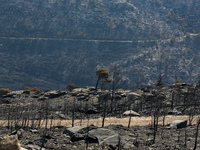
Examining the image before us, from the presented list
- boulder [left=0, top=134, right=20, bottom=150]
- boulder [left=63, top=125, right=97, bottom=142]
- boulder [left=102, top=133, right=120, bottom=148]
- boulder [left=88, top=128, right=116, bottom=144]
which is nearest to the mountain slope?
boulder [left=63, top=125, right=97, bottom=142]

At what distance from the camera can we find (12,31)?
472ft

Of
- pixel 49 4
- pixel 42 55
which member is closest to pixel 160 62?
pixel 42 55

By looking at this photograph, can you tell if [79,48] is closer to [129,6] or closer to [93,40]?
[93,40]

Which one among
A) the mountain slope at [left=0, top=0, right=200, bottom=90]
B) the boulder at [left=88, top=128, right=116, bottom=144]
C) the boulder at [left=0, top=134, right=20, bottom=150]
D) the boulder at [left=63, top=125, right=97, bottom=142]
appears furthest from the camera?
the mountain slope at [left=0, top=0, right=200, bottom=90]

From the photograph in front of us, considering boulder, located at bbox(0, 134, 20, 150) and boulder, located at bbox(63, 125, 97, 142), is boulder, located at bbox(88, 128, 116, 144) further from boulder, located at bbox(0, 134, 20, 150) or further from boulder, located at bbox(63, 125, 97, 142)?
boulder, located at bbox(0, 134, 20, 150)

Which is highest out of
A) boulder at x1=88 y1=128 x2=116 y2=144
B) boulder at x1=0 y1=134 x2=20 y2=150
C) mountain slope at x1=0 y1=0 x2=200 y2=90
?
mountain slope at x1=0 y1=0 x2=200 y2=90

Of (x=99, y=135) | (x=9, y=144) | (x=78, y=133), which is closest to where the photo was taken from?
(x=9, y=144)

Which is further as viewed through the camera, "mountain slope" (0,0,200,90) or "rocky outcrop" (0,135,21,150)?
"mountain slope" (0,0,200,90)

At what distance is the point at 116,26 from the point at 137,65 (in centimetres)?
4481

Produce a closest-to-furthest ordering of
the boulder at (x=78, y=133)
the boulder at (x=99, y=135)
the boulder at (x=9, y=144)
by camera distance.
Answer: the boulder at (x=9, y=144), the boulder at (x=99, y=135), the boulder at (x=78, y=133)

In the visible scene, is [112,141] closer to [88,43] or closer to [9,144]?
[9,144]

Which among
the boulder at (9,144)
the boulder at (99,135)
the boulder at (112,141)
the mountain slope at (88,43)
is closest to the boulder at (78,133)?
the boulder at (99,135)

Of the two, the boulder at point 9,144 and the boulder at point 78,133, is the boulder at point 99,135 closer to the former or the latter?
the boulder at point 78,133

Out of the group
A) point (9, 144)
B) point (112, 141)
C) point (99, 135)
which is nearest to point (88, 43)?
point (99, 135)
